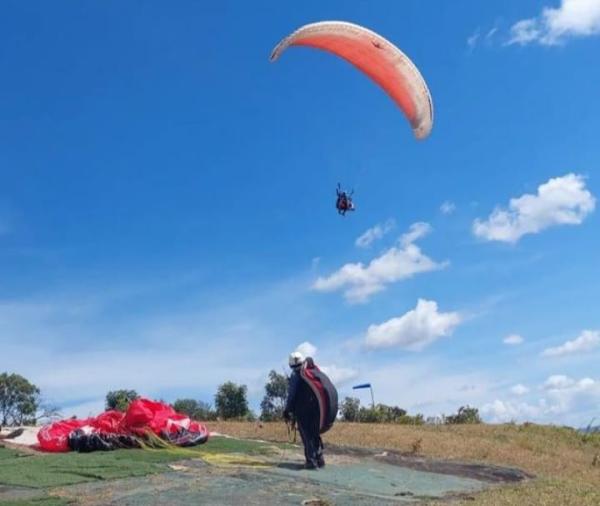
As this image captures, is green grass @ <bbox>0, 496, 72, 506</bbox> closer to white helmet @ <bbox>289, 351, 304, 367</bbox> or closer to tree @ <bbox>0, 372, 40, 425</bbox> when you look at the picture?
white helmet @ <bbox>289, 351, 304, 367</bbox>

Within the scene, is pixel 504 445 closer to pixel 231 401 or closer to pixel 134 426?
pixel 134 426

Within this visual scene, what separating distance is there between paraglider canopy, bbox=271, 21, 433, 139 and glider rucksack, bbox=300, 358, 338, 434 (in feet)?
13.7

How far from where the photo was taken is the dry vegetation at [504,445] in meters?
11.4

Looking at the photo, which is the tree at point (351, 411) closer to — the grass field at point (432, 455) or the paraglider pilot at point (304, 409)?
the grass field at point (432, 455)

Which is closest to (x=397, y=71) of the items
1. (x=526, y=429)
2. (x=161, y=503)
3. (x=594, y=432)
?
(x=161, y=503)

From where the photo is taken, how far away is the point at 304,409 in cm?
1151

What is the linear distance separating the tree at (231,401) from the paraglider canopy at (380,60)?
15707 millimetres

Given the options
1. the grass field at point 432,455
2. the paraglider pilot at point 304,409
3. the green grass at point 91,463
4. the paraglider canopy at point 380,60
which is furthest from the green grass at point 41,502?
the paraglider canopy at point 380,60

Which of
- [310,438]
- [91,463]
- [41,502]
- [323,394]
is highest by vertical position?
[323,394]

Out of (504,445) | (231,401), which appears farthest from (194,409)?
(504,445)

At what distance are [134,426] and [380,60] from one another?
6.78m

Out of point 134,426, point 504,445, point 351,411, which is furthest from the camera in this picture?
point 351,411

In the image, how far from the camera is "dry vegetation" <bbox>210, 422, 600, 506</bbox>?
37.4 feet

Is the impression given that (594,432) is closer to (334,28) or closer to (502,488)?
(502,488)
